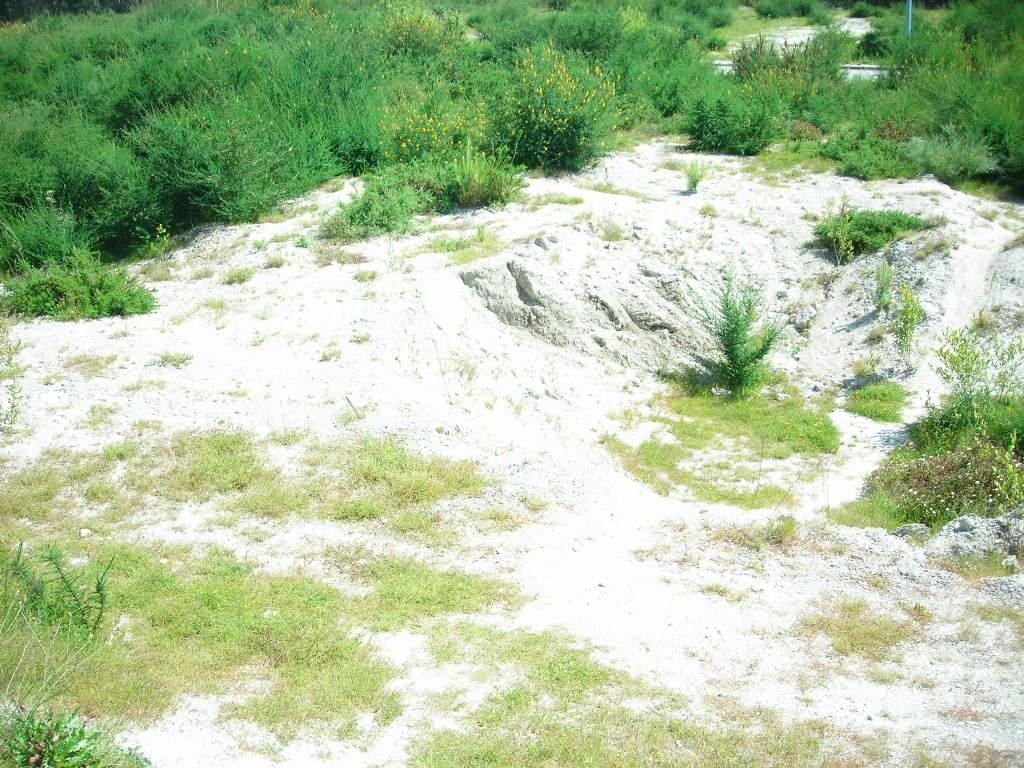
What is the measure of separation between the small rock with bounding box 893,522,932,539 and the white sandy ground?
0.22 meters

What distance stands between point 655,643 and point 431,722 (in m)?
1.49

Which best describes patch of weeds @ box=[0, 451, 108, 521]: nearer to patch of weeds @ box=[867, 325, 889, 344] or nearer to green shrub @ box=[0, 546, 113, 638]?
green shrub @ box=[0, 546, 113, 638]

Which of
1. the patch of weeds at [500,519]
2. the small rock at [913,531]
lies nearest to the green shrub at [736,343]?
the small rock at [913,531]

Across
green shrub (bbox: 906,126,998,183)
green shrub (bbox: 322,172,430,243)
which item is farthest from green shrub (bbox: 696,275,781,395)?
green shrub (bbox: 906,126,998,183)

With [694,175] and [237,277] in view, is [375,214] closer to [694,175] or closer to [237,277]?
[237,277]

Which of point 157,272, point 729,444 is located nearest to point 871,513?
point 729,444

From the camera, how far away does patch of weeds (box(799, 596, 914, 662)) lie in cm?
537

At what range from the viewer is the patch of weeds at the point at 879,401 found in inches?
364

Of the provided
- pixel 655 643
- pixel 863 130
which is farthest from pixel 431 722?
pixel 863 130

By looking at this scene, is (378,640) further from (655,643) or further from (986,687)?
(986,687)

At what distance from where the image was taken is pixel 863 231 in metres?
11.4

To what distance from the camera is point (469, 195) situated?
12.4 metres

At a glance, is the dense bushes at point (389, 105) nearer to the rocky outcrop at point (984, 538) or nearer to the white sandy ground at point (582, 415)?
the white sandy ground at point (582, 415)

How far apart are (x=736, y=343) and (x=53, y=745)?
24.6 ft
